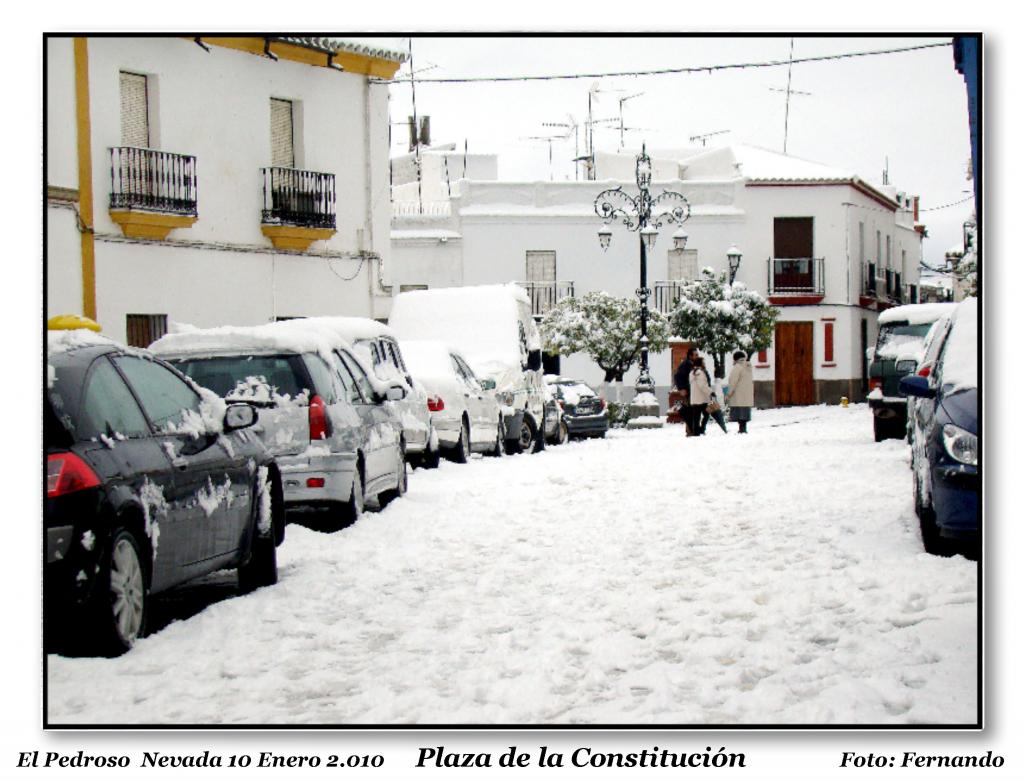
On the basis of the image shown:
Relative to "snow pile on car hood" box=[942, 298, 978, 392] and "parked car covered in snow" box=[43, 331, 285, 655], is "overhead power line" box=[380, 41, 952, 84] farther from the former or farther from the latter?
"parked car covered in snow" box=[43, 331, 285, 655]

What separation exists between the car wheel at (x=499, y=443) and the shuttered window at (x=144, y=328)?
938 centimetres

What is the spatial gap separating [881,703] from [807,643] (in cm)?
83

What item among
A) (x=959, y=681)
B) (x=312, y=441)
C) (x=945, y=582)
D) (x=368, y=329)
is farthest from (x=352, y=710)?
(x=368, y=329)

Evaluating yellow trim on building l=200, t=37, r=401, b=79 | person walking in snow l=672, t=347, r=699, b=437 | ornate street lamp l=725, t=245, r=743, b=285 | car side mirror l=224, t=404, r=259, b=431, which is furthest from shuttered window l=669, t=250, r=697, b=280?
person walking in snow l=672, t=347, r=699, b=437

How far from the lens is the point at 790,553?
8898mm

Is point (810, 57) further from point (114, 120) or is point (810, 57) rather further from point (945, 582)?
point (114, 120)

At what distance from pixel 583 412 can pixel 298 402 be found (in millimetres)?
13536

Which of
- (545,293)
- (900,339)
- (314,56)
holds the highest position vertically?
(314,56)

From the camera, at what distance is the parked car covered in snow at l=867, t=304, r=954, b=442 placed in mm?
9599

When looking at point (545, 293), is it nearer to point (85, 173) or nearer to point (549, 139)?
point (549, 139)

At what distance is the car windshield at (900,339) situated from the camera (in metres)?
9.59

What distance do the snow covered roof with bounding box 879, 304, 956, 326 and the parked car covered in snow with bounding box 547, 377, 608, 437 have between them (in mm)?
12414

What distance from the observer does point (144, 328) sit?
320 inches

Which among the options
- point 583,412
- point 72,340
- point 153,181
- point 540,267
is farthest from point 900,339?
point 583,412
